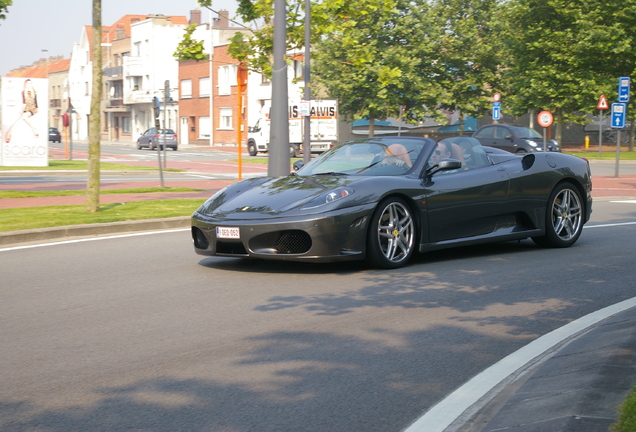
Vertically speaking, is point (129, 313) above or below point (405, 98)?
below

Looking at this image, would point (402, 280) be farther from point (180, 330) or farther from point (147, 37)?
point (147, 37)

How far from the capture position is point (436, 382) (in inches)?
182

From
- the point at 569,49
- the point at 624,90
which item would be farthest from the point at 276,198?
the point at 569,49

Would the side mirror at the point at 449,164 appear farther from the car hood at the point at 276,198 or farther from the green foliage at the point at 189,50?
the green foliage at the point at 189,50

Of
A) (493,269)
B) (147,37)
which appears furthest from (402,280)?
(147,37)

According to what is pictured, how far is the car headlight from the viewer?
25.6 feet

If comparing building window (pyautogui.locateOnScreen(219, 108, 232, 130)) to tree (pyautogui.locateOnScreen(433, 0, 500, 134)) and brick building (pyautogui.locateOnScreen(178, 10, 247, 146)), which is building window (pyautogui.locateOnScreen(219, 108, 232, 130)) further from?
tree (pyautogui.locateOnScreen(433, 0, 500, 134))

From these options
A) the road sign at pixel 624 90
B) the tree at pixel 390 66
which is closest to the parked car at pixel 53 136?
the tree at pixel 390 66

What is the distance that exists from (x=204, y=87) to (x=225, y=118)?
4907 millimetres

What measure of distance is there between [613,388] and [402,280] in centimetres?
374

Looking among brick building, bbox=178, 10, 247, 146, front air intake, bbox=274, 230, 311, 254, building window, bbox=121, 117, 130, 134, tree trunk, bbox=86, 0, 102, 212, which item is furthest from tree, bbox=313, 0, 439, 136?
front air intake, bbox=274, 230, 311, 254

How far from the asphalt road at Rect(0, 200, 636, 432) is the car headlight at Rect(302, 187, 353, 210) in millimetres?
666

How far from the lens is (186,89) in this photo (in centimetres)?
7744

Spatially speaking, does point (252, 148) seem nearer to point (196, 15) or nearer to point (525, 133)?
point (525, 133)
